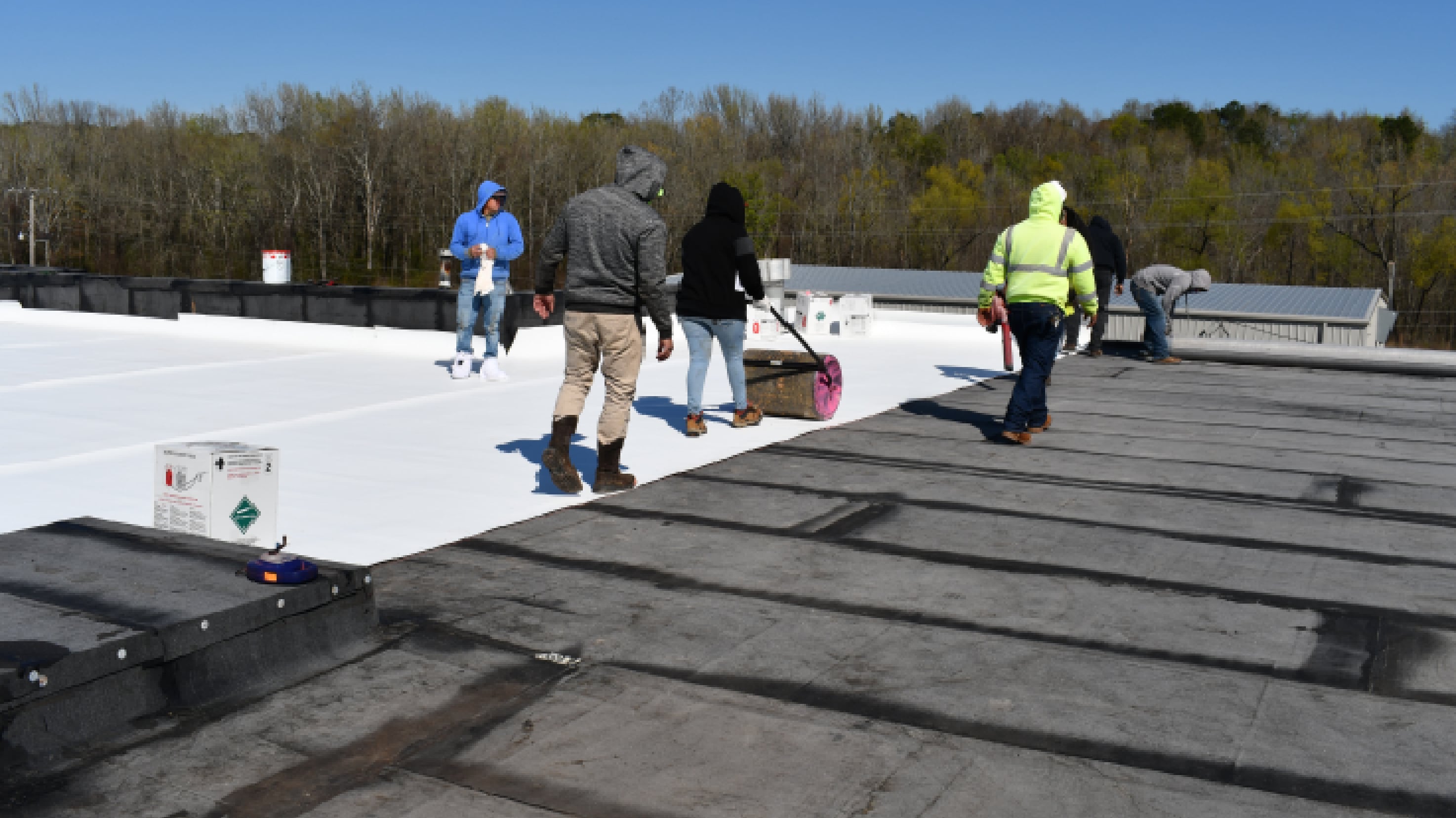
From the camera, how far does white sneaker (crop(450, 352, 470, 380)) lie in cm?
1206

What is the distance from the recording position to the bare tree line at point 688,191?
3108 inches

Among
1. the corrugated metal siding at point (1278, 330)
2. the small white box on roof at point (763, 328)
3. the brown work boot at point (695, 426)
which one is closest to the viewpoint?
the brown work boot at point (695, 426)

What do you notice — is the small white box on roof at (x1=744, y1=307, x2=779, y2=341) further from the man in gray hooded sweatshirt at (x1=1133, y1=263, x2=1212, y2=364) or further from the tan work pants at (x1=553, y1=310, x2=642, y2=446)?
the tan work pants at (x1=553, y1=310, x2=642, y2=446)

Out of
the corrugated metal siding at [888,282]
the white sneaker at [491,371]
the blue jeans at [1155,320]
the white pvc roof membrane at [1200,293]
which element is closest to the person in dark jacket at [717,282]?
the white sneaker at [491,371]

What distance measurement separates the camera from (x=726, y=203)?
8898 mm

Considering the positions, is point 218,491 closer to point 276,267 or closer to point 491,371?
point 491,371

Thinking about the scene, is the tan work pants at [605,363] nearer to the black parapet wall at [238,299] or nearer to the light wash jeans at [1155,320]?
the black parapet wall at [238,299]

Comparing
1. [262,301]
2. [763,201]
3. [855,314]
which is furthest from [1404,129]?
[262,301]

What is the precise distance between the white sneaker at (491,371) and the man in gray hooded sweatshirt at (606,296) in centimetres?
513

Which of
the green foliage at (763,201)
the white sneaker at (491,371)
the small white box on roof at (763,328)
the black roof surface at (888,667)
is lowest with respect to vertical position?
the black roof surface at (888,667)

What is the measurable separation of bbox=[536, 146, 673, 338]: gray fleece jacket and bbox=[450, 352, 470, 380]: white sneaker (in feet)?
17.4

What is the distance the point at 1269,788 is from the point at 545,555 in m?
3.39

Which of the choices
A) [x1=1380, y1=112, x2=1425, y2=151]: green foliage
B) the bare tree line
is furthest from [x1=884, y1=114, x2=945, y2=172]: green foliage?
[x1=1380, y1=112, x2=1425, y2=151]: green foliage

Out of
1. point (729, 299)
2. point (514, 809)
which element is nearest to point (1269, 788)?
point (514, 809)
